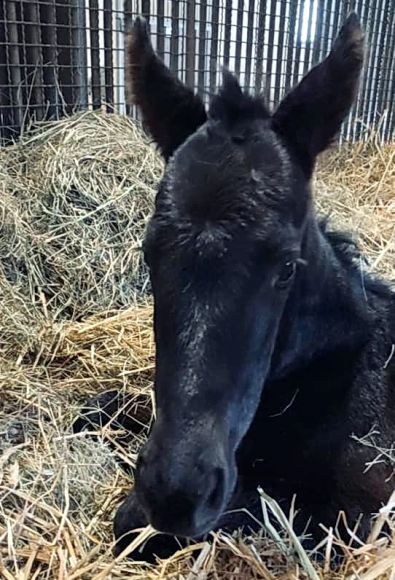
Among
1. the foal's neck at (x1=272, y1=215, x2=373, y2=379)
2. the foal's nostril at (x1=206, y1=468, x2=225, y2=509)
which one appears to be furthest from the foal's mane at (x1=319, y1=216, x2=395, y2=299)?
the foal's nostril at (x1=206, y1=468, x2=225, y2=509)

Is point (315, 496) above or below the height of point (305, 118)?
below

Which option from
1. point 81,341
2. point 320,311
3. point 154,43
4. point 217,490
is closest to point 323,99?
point 320,311

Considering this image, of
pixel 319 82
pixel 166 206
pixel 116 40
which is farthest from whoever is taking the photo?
pixel 116 40

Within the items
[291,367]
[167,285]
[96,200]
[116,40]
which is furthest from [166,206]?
[116,40]

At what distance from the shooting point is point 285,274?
167 cm

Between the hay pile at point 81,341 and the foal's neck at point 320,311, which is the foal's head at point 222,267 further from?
the hay pile at point 81,341

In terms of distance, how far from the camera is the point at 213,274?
60.1 inches

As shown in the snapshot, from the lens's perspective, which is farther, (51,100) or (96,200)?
(51,100)

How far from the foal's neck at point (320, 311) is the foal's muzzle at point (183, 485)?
0.55m

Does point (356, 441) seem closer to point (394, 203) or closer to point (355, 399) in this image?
point (355, 399)

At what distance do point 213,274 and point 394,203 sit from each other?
416cm

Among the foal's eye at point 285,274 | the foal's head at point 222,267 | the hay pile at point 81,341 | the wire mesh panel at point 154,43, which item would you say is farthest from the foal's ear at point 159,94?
the wire mesh panel at point 154,43

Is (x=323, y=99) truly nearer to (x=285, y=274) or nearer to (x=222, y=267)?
(x=285, y=274)

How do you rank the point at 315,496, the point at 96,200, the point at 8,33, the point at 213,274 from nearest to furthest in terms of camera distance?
the point at 213,274 < the point at 315,496 < the point at 96,200 < the point at 8,33
